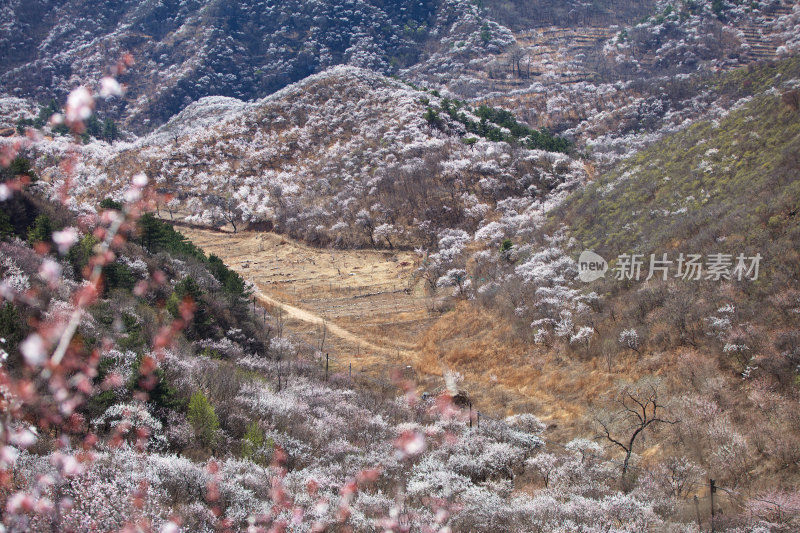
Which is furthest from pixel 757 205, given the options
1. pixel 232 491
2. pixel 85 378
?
pixel 85 378

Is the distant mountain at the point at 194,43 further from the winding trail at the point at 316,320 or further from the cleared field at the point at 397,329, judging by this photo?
the winding trail at the point at 316,320

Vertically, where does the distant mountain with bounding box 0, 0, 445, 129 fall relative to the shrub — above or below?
above

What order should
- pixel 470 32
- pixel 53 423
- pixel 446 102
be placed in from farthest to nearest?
1. pixel 470 32
2. pixel 446 102
3. pixel 53 423

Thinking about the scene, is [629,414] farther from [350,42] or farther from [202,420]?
[350,42]

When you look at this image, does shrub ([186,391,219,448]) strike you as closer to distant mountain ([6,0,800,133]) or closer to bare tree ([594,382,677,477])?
bare tree ([594,382,677,477])

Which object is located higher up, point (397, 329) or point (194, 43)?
point (194, 43)

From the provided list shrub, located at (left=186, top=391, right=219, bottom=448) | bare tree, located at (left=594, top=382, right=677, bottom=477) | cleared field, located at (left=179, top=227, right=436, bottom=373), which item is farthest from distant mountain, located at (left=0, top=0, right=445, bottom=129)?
bare tree, located at (left=594, top=382, right=677, bottom=477)

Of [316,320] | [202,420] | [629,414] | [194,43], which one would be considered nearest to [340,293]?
[316,320]

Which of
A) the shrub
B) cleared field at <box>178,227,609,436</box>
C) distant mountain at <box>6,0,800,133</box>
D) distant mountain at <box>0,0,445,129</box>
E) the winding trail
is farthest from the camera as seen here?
distant mountain at <box>0,0,445,129</box>

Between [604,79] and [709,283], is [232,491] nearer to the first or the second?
[709,283]
